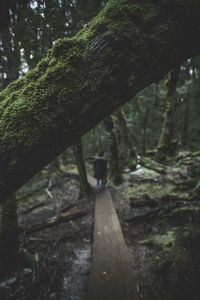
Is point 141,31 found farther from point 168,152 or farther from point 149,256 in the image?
point 168,152

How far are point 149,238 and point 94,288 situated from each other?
262 cm

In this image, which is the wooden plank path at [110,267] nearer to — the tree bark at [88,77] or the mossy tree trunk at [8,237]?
the mossy tree trunk at [8,237]

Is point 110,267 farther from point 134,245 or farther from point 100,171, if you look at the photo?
point 100,171

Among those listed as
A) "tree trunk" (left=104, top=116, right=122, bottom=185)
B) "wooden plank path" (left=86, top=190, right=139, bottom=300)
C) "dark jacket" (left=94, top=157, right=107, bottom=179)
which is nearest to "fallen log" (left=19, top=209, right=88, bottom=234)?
"wooden plank path" (left=86, top=190, right=139, bottom=300)

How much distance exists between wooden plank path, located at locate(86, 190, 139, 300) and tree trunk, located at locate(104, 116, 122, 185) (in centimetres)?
527

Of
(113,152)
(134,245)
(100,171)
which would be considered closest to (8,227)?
(134,245)

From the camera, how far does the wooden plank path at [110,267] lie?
4797 mm

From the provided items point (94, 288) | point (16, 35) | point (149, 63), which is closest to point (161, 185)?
point (94, 288)

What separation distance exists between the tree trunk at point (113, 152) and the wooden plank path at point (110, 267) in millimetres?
5273

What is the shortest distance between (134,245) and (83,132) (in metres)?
5.34

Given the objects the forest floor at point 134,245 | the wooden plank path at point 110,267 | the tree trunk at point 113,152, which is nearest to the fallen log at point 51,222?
the forest floor at point 134,245

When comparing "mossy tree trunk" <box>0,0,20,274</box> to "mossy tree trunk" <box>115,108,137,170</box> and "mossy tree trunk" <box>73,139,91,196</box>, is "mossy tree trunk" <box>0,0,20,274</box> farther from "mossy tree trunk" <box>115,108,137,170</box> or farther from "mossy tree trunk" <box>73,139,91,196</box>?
"mossy tree trunk" <box>115,108,137,170</box>

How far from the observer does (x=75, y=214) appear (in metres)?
9.93

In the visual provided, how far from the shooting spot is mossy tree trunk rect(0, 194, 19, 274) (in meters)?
6.42
